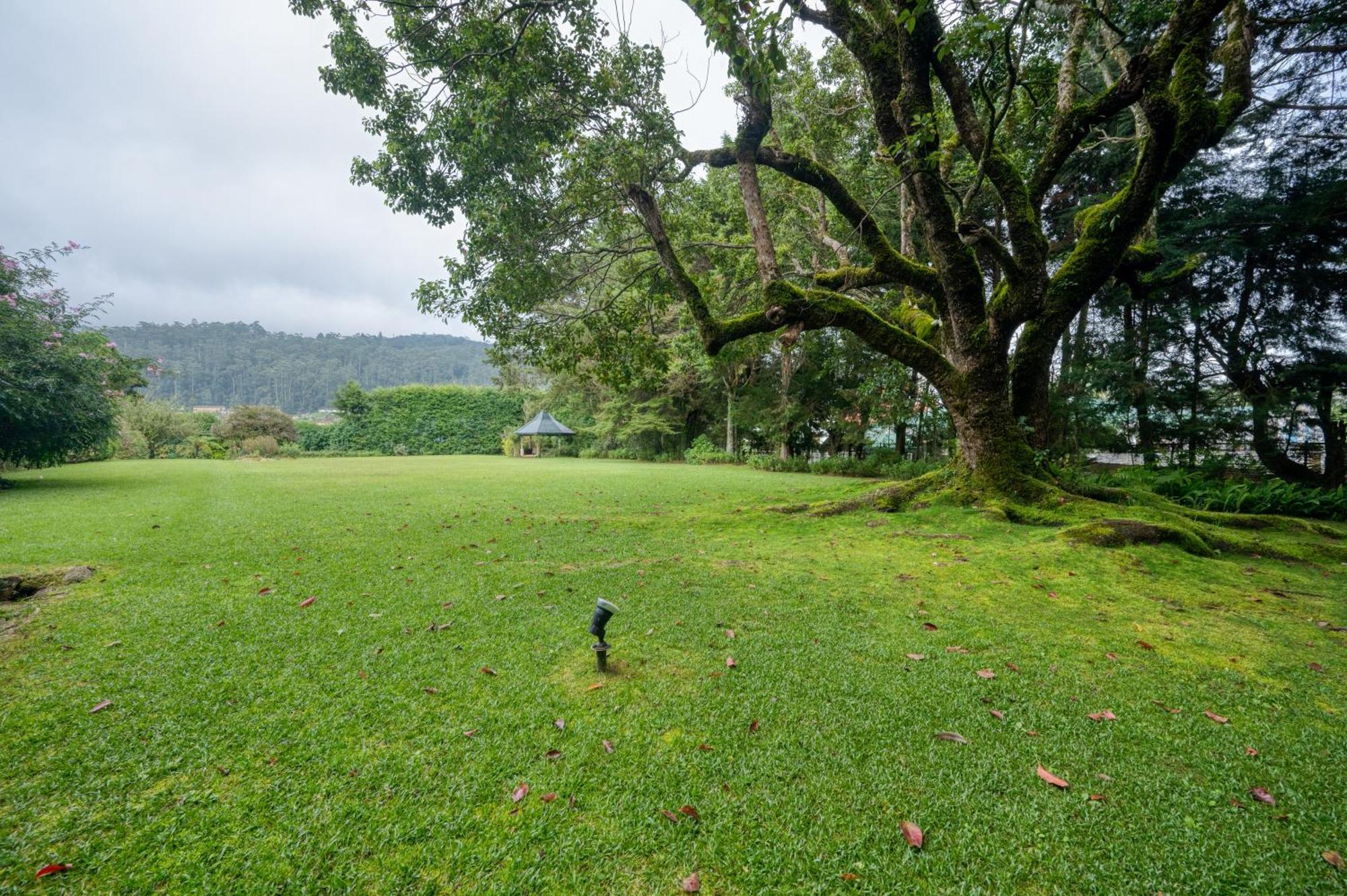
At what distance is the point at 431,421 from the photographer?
28578 millimetres

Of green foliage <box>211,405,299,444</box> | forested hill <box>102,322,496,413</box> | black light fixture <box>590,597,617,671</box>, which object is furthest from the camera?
forested hill <box>102,322,496,413</box>

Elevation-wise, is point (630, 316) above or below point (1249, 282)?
below

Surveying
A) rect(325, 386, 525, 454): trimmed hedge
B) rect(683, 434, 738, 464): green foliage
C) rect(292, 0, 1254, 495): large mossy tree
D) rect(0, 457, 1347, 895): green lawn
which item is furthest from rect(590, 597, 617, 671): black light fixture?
rect(325, 386, 525, 454): trimmed hedge

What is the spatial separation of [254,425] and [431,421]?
7872 millimetres

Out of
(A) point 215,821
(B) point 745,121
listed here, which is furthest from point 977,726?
(B) point 745,121

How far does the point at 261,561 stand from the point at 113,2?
12295 mm

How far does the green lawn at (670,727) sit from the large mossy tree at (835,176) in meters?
3.36

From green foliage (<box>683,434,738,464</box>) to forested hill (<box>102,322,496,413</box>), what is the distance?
33723 millimetres

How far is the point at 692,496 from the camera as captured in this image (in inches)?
370

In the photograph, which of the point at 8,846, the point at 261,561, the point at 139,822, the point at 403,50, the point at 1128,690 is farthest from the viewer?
the point at 403,50

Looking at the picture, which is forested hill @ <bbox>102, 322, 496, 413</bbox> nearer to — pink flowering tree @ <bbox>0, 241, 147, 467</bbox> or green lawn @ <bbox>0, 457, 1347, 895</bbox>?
pink flowering tree @ <bbox>0, 241, 147, 467</bbox>

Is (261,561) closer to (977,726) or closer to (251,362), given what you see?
(977,726)

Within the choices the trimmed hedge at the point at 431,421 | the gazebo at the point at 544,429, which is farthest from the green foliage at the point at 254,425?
the gazebo at the point at 544,429

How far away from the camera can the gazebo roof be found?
84.0ft
